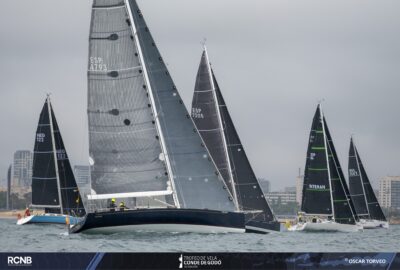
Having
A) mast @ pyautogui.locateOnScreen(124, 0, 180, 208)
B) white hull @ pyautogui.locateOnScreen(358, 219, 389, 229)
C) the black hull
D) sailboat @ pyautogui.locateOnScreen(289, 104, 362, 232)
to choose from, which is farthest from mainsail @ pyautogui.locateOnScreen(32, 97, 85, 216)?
mast @ pyautogui.locateOnScreen(124, 0, 180, 208)

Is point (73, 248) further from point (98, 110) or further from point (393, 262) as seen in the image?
point (393, 262)

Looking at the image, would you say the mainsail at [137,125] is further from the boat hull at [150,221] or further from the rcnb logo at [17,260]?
the rcnb logo at [17,260]

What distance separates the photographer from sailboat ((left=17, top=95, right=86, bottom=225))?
81938mm

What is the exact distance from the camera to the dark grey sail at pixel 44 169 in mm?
81750

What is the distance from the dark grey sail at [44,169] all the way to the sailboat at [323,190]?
61.0ft

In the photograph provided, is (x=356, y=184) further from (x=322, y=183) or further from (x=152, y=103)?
(x=152, y=103)

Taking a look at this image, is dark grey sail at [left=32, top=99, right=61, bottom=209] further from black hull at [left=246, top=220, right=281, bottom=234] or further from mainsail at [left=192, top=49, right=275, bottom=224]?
black hull at [left=246, top=220, right=281, bottom=234]

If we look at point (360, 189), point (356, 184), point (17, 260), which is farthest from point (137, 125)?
point (360, 189)

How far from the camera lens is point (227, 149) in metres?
66.0

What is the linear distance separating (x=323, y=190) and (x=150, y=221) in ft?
110

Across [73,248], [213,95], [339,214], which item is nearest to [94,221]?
[73,248]

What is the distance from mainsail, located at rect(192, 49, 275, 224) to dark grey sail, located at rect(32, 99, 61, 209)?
19.8 meters

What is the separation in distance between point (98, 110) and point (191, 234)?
682 centimetres

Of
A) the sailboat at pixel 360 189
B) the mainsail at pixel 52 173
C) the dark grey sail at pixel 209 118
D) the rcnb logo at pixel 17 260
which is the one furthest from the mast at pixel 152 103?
the sailboat at pixel 360 189
